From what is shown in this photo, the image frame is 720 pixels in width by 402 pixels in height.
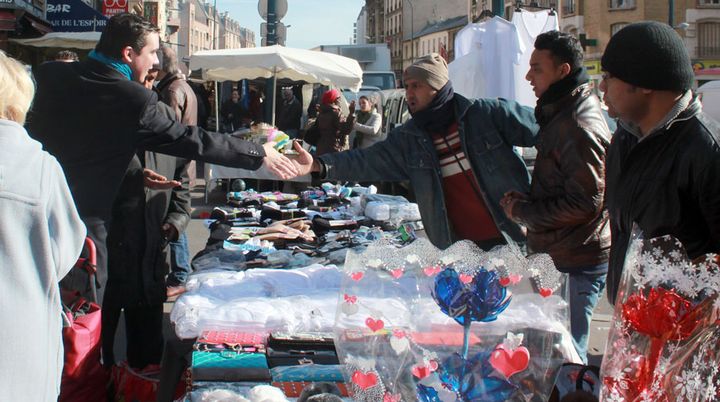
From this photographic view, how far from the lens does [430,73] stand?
3934 mm

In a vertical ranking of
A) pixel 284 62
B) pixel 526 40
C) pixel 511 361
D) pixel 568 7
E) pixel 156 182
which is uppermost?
pixel 568 7

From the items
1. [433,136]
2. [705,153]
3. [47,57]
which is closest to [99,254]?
[433,136]

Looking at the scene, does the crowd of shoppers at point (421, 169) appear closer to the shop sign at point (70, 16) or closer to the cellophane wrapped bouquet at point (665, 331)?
the cellophane wrapped bouquet at point (665, 331)

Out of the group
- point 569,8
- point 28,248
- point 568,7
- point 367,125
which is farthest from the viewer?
point 568,7

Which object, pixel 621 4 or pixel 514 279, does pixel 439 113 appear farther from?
pixel 621 4

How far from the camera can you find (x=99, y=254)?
3740 millimetres

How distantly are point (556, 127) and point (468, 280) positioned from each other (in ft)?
4.97

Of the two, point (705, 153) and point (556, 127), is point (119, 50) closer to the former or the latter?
point (556, 127)

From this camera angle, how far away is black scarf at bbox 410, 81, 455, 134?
3.96 m

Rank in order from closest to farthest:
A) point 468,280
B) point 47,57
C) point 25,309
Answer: point 25,309 → point 468,280 → point 47,57

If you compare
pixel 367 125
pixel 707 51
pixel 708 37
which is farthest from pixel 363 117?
pixel 708 37

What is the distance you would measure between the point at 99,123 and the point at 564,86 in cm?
212

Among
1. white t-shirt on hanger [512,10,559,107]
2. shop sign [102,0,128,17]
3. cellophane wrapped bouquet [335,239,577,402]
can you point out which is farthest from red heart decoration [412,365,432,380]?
shop sign [102,0,128,17]

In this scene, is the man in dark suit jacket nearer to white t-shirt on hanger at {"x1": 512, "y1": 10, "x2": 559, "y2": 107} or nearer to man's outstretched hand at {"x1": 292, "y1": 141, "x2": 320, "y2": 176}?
man's outstretched hand at {"x1": 292, "y1": 141, "x2": 320, "y2": 176}
